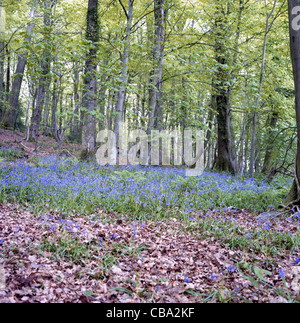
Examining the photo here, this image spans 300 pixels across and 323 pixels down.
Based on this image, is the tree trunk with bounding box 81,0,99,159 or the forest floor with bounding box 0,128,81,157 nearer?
the tree trunk with bounding box 81,0,99,159

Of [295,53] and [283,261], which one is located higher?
[295,53]

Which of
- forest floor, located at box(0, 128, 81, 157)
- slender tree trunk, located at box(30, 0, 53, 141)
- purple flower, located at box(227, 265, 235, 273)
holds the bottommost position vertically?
purple flower, located at box(227, 265, 235, 273)

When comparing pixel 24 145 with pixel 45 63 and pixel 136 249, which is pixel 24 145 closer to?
pixel 45 63

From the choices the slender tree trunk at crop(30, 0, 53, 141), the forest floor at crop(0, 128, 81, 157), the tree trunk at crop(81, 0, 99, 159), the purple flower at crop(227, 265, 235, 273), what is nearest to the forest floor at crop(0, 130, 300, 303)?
the purple flower at crop(227, 265, 235, 273)

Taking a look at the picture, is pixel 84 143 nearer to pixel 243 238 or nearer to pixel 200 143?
pixel 200 143

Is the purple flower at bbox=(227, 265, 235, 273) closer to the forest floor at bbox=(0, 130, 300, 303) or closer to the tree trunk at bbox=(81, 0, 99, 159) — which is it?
the forest floor at bbox=(0, 130, 300, 303)

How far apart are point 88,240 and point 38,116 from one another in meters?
13.6

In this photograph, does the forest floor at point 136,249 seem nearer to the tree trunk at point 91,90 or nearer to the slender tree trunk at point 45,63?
the slender tree trunk at point 45,63

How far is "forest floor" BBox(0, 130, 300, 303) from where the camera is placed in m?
2.75

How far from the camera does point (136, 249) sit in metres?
3.74

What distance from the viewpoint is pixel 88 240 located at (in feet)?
12.6
